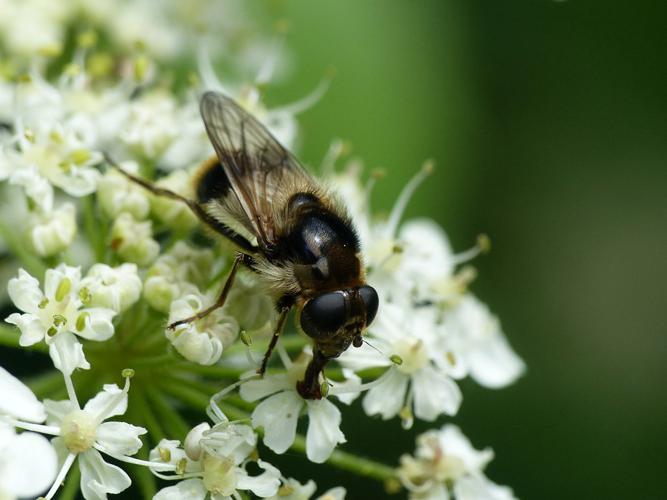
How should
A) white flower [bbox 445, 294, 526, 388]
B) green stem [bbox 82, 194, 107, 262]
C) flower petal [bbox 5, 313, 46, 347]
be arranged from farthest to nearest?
white flower [bbox 445, 294, 526, 388] < green stem [bbox 82, 194, 107, 262] < flower petal [bbox 5, 313, 46, 347]

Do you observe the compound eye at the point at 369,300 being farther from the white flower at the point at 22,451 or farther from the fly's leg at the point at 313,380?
the white flower at the point at 22,451

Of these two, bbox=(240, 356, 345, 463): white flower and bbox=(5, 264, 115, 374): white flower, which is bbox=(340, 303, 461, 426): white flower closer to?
Answer: bbox=(240, 356, 345, 463): white flower

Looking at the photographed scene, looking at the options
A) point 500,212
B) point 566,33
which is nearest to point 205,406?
point 500,212

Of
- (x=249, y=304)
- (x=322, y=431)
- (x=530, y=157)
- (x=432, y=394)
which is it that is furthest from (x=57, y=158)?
(x=530, y=157)

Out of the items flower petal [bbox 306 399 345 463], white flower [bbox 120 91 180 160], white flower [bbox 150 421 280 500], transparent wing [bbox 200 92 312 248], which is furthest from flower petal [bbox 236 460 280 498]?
white flower [bbox 120 91 180 160]

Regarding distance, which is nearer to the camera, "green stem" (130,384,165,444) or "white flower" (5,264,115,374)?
"white flower" (5,264,115,374)

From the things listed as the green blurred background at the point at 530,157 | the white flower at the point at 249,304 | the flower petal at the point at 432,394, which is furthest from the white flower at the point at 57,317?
the green blurred background at the point at 530,157

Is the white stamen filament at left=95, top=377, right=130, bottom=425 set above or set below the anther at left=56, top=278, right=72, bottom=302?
below

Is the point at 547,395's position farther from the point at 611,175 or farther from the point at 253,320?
the point at 253,320
